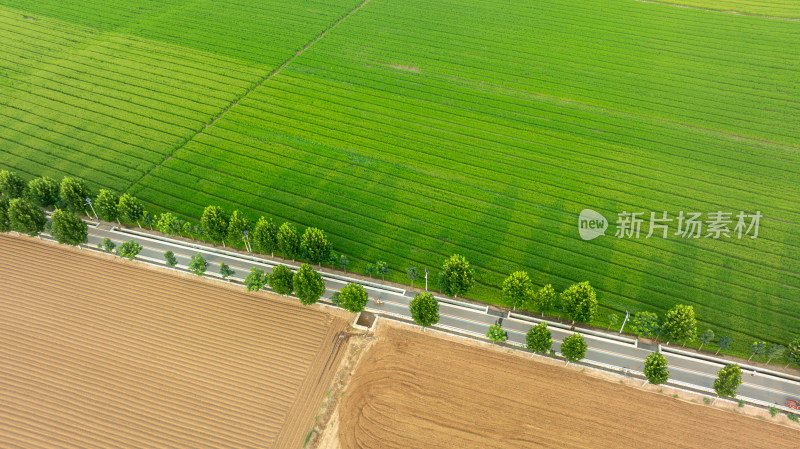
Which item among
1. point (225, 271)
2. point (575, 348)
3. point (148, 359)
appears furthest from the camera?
point (225, 271)

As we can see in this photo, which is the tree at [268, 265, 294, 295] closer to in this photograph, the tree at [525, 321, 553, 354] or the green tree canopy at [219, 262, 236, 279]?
the green tree canopy at [219, 262, 236, 279]

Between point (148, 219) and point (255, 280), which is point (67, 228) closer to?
point (148, 219)

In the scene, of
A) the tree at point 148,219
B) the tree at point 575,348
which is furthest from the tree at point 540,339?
the tree at point 148,219

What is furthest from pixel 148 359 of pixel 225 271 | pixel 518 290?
pixel 518 290

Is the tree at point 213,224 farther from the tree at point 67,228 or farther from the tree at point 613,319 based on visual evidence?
the tree at point 613,319

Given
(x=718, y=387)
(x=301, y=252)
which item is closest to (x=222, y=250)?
(x=301, y=252)

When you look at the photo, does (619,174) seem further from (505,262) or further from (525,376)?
(525,376)
